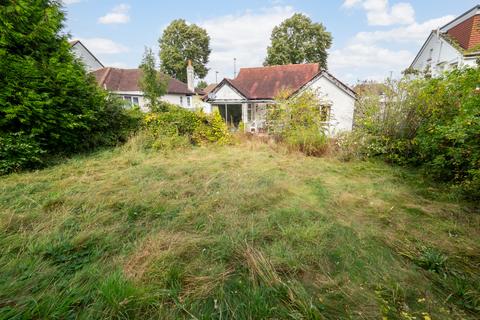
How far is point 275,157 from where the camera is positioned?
8.14m

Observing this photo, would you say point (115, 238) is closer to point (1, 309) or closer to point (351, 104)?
point (1, 309)

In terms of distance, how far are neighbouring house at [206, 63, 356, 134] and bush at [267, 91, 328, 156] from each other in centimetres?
352

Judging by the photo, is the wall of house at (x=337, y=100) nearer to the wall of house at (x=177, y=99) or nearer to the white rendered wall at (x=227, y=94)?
the white rendered wall at (x=227, y=94)

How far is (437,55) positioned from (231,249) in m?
20.0

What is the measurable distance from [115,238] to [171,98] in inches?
1052

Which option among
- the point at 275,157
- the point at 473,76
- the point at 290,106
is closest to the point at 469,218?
the point at 473,76

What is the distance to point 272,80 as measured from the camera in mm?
17500

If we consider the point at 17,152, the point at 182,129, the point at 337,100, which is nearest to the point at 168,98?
the point at 182,129

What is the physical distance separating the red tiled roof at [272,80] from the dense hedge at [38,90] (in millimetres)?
11565

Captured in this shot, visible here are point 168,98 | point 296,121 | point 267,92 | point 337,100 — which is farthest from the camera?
point 168,98

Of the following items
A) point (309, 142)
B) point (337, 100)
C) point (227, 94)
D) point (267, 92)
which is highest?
point (267, 92)

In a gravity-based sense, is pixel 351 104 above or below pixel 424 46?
below

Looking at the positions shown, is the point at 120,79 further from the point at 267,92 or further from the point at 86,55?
the point at 267,92

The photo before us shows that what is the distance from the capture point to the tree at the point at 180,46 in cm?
3609
